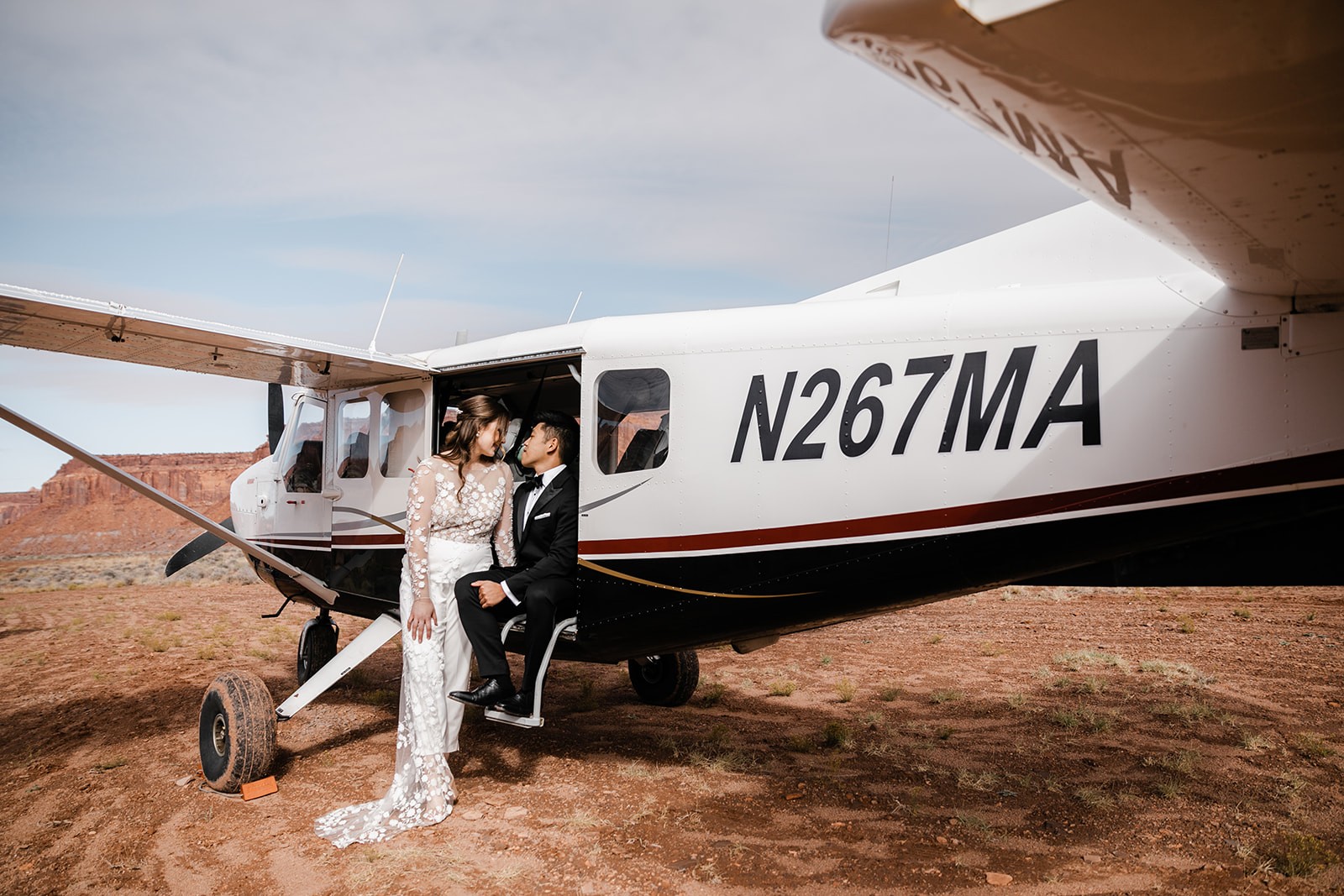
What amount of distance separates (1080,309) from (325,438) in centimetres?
598

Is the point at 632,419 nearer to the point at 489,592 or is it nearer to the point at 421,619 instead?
the point at 489,592

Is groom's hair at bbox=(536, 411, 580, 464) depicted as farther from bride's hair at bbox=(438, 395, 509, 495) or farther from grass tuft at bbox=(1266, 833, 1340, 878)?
grass tuft at bbox=(1266, 833, 1340, 878)

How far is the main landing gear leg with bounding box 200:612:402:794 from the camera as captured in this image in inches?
217

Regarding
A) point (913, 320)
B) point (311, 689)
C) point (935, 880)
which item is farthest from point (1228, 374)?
point (311, 689)

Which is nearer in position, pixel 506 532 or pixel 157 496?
pixel 506 532

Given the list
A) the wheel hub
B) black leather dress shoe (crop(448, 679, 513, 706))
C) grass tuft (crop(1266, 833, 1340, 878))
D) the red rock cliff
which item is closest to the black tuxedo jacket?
black leather dress shoe (crop(448, 679, 513, 706))

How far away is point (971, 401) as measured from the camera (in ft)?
14.0

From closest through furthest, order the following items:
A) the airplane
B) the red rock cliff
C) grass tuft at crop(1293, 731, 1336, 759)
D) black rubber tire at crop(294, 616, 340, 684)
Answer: the airplane, grass tuft at crop(1293, 731, 1336, 759), black rubber tire at crop(294, 616, 340, 684), the red rock cliff

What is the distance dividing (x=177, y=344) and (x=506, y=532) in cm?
270

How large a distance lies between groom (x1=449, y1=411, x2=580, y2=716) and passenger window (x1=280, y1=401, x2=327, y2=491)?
2759 mm

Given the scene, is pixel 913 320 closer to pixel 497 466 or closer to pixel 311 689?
pixel 497 466

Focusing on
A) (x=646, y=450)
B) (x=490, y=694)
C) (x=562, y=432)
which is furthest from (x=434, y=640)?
(x=646, y=450)

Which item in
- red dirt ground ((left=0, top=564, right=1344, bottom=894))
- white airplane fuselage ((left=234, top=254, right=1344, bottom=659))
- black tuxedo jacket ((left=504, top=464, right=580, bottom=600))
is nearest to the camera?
white airplane fuselage ((left=234, top=254, right=1344, bottom=659))

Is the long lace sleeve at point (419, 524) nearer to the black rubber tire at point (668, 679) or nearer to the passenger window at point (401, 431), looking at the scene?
the passenger window at point (401, 431)
